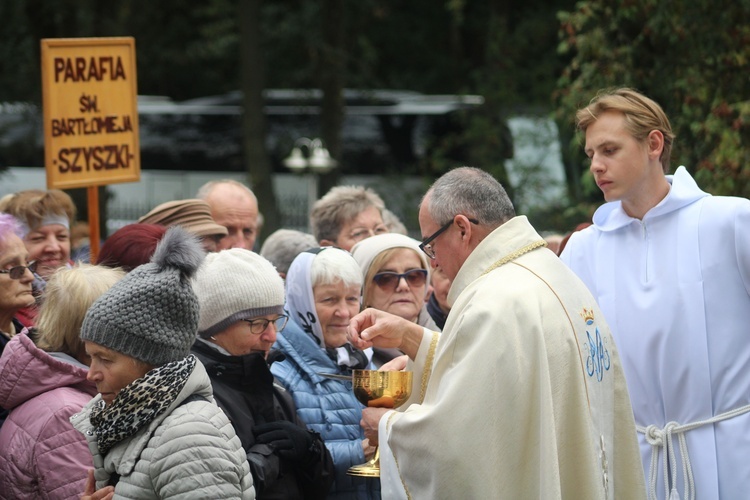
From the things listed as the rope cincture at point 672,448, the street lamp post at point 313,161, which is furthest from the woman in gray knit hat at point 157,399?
the street lamp post at point 313,161

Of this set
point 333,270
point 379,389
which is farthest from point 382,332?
point 333,270

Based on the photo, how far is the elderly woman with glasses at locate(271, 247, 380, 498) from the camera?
15.0 feet

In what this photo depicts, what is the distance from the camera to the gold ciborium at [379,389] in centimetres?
409

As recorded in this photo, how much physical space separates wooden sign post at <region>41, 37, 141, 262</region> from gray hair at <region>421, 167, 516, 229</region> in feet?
9.48

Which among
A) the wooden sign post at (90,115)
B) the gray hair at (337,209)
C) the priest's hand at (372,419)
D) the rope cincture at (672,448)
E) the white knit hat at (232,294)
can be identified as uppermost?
the wooden sign post at (90,115)

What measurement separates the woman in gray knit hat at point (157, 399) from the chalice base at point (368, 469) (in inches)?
25.6

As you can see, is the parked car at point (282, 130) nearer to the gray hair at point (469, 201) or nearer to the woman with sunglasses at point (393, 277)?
the woman with sunglasses at point (393, 277)

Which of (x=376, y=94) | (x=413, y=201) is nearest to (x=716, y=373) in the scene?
(x=413, y=201)

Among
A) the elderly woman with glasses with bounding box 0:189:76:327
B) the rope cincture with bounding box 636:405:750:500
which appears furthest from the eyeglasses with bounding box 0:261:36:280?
the rope cincture with bounding box 636:405:750:500

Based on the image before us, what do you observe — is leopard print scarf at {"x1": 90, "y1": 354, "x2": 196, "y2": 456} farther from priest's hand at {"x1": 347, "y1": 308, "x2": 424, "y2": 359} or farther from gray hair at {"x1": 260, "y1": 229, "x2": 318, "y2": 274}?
gray hair at {"x1": 260, "y1": 229, "x2": 318, "y2": 274}

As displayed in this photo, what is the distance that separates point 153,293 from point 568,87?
7.39 metres

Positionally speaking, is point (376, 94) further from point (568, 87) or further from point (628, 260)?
point (628, 260)

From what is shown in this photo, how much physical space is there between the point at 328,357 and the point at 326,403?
265 mm

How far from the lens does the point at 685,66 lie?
9492 mm
